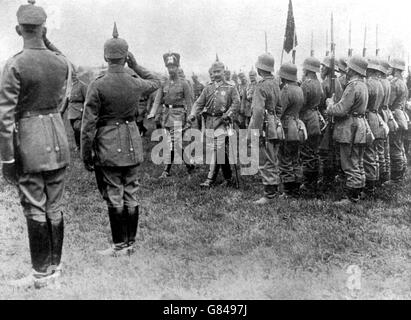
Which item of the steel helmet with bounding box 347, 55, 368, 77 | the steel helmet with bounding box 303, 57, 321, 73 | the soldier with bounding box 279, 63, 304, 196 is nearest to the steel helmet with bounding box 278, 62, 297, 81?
the soldier with bounding box 279, 63, 304, 196

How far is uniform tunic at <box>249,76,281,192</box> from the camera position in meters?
7.32

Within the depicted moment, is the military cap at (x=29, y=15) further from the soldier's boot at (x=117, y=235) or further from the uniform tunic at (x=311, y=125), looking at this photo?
the uniform tunic at (x=311, y=125)

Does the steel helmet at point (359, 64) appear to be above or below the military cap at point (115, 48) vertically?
below

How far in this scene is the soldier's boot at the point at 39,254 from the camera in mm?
4410

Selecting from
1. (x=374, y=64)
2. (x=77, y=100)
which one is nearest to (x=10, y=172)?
(x=374, y=64)

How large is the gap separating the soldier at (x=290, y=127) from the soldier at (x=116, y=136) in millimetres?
2923

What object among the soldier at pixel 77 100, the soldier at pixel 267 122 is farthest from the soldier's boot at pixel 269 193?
the soldier at pixel 77 100

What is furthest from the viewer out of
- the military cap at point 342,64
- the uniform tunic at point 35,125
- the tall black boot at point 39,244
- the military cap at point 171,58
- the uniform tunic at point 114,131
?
the military cap at point 171,58

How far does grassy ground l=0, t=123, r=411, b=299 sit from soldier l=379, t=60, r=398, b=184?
0.58 meters

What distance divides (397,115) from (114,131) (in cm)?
568

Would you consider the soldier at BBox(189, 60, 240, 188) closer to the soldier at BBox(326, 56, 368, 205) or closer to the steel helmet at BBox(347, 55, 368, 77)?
the soldier at BBox(326, 56, 368, 205)

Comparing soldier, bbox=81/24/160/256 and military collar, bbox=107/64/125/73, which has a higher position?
military collar, bbox=107/64/125/73
